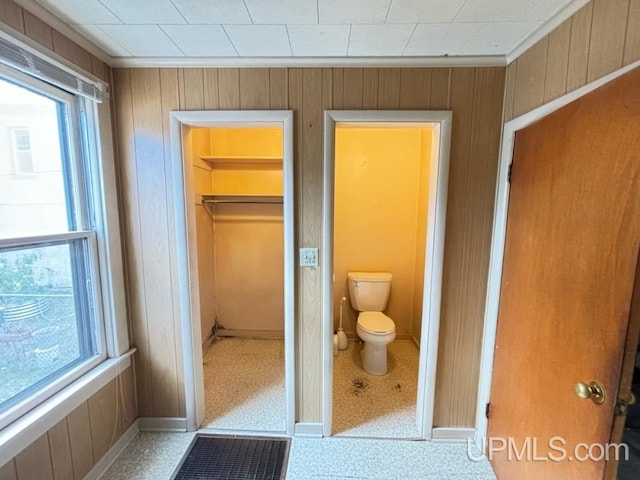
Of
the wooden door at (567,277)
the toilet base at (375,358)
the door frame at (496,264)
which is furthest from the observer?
the toilet base at (375,358)

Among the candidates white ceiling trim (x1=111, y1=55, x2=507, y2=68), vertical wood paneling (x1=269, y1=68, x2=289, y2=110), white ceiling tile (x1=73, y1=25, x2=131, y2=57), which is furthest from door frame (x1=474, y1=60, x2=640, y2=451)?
white ceiling tile (x1=73, y1=25, x2=131, y2=57)

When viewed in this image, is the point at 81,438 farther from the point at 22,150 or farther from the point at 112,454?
the point at 22,150

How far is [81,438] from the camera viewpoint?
4.73 ft

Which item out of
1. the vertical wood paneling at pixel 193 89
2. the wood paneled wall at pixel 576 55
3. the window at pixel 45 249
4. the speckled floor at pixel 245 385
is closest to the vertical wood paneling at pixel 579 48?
the wood paneled wall at pixel 576 55

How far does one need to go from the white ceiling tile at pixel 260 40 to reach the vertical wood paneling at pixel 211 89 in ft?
0.69

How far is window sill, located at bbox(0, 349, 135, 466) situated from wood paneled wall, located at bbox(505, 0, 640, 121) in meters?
2.58

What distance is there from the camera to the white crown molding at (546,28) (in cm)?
113

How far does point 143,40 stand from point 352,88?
1075mm

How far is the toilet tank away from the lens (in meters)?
2.81

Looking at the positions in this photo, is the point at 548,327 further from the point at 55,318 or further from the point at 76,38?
the point at 76,38

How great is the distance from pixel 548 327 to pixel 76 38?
2.50 m

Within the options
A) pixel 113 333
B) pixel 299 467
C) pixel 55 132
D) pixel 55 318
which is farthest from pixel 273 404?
pixel 55 132

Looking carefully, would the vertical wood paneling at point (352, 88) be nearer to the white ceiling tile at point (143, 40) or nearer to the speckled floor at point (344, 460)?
the white ceiling tile at point (143, 40)

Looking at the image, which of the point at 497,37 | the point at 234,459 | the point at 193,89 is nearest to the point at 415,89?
the point at 497,37
